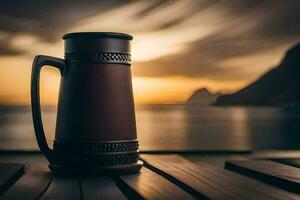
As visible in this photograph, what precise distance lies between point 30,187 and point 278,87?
4.18 meters

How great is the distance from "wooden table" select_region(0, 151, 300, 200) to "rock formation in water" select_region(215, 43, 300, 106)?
9.27 ft

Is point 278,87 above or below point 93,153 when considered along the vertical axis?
above

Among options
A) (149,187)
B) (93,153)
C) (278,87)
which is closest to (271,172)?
(149,187)

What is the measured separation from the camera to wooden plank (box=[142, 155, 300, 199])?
118cm

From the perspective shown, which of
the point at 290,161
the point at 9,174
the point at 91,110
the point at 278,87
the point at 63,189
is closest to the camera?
the point at 63,189

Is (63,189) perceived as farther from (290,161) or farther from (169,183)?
(290,161)

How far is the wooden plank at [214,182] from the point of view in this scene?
3.89 ft

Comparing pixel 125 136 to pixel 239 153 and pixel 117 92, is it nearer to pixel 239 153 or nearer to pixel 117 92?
pixel 117 92

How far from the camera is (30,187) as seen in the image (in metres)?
1.30

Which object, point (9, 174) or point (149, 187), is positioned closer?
point (149, 187)

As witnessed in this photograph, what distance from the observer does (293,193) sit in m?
1.24

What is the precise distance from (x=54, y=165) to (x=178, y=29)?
2.59m

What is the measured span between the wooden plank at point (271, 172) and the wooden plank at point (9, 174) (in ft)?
2.01

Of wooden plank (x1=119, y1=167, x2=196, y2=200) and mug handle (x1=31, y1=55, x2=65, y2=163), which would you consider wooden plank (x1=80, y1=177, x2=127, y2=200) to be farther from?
mug handle (x1=31, y1=55, x2=65, y2=163)
